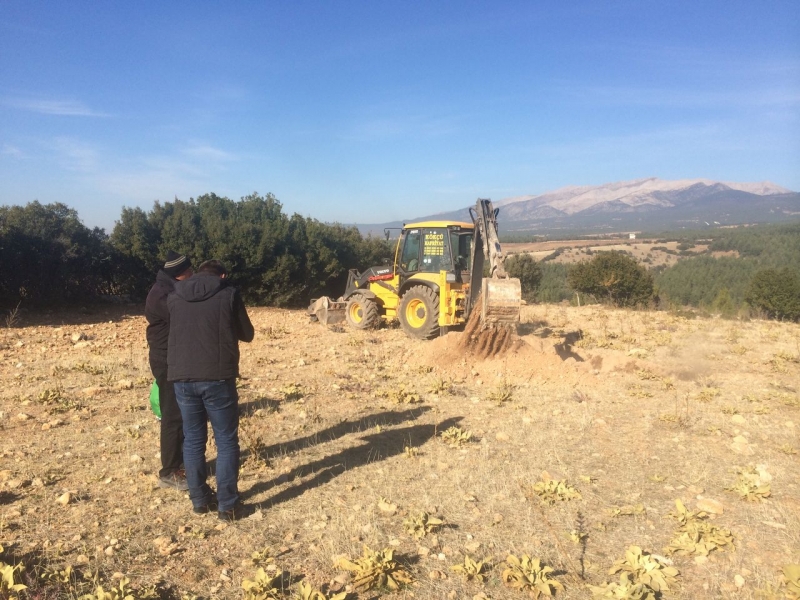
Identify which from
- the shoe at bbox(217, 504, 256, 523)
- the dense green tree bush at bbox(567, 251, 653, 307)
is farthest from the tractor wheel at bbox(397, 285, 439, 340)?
the dense green tree bush at bbox(567, 251, 653, 307)

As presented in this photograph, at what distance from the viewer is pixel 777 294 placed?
2448 centimetres

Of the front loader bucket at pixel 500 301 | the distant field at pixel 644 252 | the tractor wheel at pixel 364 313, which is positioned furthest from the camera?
the distant field at pixel 644 252

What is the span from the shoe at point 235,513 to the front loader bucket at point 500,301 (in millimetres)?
5195

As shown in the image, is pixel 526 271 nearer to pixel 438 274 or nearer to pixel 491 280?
pixel 438 274

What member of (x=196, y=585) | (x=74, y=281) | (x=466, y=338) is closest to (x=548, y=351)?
(x=466, y=338)

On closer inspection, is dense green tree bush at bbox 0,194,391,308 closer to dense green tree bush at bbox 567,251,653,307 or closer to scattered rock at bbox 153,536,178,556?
scattered rock at bbox 153,536,178,556

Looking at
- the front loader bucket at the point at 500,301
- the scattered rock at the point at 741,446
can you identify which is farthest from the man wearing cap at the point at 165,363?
the front loader bucket at the point at 500,301

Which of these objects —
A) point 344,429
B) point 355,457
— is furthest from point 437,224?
point 355,457

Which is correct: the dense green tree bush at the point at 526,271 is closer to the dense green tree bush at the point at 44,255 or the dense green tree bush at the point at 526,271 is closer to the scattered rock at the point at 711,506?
the dense green tree bush at the point at 44,255

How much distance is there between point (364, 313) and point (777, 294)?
21.1 meters

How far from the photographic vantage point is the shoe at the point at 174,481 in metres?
4.39

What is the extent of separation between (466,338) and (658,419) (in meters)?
3.18

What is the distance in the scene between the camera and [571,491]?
4387 millimetres

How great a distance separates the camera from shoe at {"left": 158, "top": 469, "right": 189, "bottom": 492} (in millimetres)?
4387
